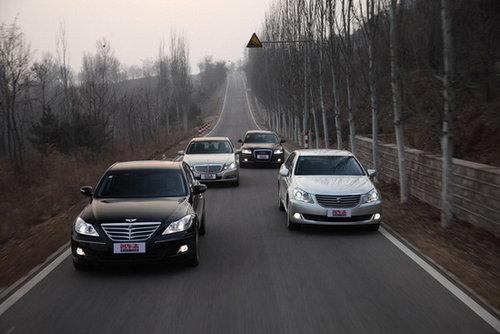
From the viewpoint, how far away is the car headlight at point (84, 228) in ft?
23.5

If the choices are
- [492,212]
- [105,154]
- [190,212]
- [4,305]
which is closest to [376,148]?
[492,212]

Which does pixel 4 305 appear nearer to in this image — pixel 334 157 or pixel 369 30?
pixel 334 157

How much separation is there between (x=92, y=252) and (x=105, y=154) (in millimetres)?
29205

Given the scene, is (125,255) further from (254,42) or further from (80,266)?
(254,42)

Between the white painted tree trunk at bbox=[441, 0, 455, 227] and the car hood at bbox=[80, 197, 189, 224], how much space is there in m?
4.95

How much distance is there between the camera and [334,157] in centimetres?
1187

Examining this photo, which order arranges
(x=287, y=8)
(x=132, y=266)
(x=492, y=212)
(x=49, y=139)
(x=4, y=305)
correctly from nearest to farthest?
(x=4, y=305)
(x=132, y=266)
(x=492, y=212)
(x=49, y=139)
(x=287, y=8)

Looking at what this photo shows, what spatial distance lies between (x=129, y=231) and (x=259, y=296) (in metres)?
2.01

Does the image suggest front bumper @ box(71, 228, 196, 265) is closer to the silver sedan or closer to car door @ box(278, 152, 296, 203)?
the silver sedan

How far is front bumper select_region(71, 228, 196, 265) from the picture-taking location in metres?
7.03

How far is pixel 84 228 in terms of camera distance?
7246 millimetres

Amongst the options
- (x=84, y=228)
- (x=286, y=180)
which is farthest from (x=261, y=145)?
(x=84, y=228)

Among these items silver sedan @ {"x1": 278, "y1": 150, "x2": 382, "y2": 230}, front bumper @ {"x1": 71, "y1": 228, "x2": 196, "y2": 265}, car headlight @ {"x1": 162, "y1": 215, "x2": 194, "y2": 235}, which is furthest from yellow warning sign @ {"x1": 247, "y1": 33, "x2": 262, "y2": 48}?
front bumper @ {"x1": 71, "y1": 228, "x2": 196, "y2": 265}

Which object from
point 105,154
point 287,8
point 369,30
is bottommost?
point 105,154
